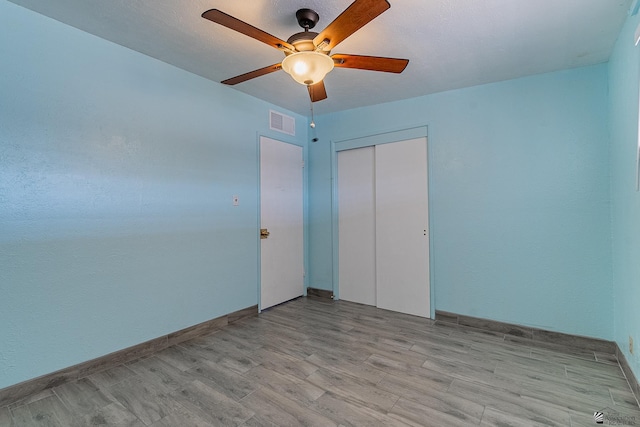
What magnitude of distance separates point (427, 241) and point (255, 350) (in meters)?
2.21

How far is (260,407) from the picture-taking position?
6.19 feet

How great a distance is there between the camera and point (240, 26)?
1.60 meters

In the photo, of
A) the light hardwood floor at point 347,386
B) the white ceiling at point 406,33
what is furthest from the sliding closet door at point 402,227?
the white ceiling at point 406,33

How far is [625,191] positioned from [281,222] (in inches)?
131

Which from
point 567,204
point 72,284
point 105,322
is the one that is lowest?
point 105,322

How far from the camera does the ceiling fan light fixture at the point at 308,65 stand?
1761mm

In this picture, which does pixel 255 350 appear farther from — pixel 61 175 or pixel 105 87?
pixel 105 87

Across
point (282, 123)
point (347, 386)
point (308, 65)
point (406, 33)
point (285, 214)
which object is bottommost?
point (347, 386)

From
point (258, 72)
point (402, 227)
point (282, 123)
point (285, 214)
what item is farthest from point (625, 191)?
point (282, 123)

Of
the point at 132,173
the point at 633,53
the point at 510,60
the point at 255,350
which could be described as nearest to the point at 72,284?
the point at 132,173

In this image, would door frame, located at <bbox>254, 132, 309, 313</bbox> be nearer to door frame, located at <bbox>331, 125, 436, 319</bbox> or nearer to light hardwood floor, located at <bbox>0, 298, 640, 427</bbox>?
door frame, located at <bbox>331, 125, 436, 319</bbox>

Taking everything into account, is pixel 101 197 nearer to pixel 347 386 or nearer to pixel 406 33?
pixel 347 386

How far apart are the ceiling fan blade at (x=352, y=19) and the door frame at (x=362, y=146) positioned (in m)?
2.05

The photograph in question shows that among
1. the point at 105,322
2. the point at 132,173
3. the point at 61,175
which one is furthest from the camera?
the point at 132,173
